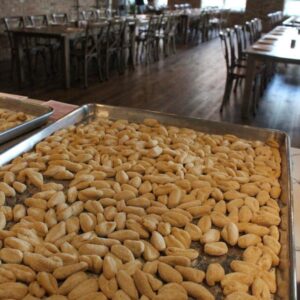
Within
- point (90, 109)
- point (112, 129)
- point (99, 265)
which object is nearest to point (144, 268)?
point (99, 265)

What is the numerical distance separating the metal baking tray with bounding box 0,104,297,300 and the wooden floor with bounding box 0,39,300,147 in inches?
73.5

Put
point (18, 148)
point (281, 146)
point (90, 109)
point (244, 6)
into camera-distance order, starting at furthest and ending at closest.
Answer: point (244, 6), point (90, 109), point (281, 146), point (18, 148)

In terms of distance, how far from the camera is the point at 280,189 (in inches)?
42.0

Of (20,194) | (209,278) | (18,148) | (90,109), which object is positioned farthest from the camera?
(90,109)

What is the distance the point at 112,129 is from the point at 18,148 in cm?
37

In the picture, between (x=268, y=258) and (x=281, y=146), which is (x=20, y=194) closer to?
(x=268, y=258)

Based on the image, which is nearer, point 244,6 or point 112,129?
point 112,129

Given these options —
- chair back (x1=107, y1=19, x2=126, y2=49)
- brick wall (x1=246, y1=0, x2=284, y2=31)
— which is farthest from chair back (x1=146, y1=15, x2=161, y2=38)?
brick wall (x1=246, y1=0, x2=284, y2=31)

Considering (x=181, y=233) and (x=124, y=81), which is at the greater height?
(x=181, y=233)

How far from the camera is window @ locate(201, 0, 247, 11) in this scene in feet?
36.0

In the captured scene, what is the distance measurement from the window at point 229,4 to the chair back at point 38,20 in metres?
6.38

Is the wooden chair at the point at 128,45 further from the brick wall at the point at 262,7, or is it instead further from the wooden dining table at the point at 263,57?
the brick wall at the point at 262,7

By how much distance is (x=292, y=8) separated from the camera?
33.4 ft

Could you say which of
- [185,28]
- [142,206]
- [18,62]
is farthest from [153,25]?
[142,206]
